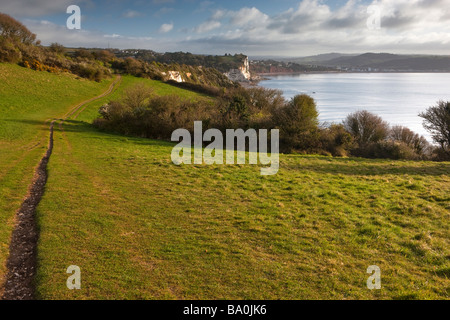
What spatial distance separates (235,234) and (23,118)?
30.4 metres

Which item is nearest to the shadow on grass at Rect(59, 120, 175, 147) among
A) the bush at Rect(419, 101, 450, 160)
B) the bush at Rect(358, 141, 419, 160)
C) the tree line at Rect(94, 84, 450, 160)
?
the tree line at Rect(94, 84, 450, 160)

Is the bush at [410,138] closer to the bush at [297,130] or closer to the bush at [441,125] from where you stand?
the bush at [441,125]

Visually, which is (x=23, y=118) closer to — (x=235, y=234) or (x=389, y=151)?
(x=235, y=234)

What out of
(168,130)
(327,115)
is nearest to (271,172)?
(168,130)

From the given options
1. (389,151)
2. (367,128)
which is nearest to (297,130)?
(389,151)

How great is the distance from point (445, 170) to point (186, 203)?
1972 centimetres

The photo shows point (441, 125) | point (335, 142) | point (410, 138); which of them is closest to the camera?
point (335, 142)

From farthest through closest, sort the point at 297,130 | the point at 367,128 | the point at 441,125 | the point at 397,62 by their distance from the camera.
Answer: the point at 397,62 → the point at 367,128 → the point at 441,125 → the point at 297,130

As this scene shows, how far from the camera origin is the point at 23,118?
95.7 ft

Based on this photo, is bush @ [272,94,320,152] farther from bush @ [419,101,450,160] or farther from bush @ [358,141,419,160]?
bush @ [419,101,450,160]

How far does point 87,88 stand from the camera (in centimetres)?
4947

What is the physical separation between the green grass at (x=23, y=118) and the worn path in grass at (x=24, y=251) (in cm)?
19

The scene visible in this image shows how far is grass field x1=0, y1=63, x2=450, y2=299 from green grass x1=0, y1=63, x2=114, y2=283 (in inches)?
45.9
